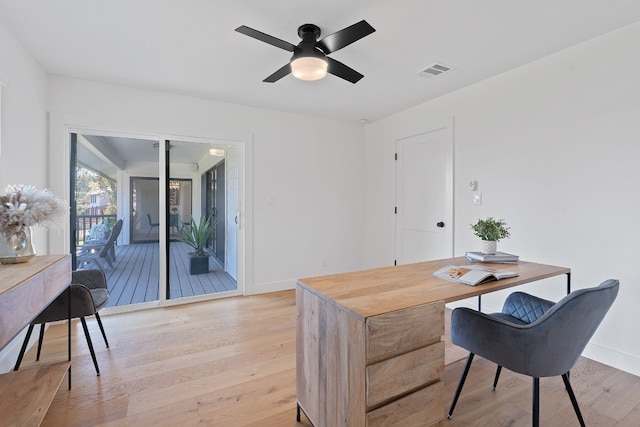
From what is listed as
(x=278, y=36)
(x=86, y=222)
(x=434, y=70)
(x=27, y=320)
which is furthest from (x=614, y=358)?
(x=86, y=222)

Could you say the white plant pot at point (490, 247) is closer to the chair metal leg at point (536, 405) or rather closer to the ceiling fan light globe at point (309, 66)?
the chair metal leg at point (536, 405)

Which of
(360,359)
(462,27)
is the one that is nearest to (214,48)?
(462,27)

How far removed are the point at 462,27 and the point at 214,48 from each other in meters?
1.86

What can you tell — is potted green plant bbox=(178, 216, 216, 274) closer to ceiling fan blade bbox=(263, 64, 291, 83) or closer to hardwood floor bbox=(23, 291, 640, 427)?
hardwood floor bbox=(23, 291, 640, 427)

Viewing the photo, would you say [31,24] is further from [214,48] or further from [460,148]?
[460,148]

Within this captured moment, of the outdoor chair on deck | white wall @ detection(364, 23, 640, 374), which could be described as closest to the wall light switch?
white wall @ detection(364, 23, 640, 374)

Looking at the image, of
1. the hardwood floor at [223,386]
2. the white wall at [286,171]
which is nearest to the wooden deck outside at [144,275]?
the hardwood floor at [223,386]

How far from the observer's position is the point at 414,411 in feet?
4.12

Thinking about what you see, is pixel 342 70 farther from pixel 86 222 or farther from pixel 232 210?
pixel 86 222

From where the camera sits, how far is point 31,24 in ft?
6.99

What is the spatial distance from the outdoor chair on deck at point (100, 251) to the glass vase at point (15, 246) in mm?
1689

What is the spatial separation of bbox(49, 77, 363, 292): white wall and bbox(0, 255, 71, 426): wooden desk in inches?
80.9

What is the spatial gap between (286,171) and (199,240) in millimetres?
1427

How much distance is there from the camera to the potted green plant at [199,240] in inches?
147
